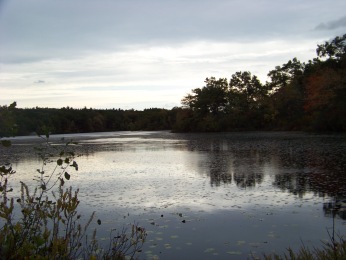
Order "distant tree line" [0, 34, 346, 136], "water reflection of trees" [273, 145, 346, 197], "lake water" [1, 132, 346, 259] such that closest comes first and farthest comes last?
"lake water" [1, 132, 346, 259] < "water reflection of trees" [273, 145, 346, 197] < "distant tree line" [0, 34, 346, 136]

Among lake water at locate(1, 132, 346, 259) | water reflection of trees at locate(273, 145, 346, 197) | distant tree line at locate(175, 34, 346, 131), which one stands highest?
distant tree line at locate(175, 34, 346, 131)

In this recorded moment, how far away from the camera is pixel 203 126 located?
7544 cm

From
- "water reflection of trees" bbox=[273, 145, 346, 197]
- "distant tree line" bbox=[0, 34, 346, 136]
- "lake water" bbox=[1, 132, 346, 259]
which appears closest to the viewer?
"lake water" bbox=[1, 132, 346, 259]

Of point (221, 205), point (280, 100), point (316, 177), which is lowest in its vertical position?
point (221, 205)

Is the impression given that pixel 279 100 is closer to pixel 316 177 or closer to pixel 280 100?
pixel 280 100

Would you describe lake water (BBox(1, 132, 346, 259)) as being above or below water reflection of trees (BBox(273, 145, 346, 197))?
below

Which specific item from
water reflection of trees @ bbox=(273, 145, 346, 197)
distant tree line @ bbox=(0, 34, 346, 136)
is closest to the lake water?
water reflection of trees @ bbox=(273, 145, 346, 197)

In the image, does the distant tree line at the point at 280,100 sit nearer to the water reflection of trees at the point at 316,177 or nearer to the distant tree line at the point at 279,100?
the distant tree line at the point at 279,100

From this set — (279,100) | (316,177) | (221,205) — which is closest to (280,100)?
(279,100)

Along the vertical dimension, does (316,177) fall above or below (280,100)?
below

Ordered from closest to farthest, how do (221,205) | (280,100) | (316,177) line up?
1. (221,205)
2. (316,177)
3. (280,100)

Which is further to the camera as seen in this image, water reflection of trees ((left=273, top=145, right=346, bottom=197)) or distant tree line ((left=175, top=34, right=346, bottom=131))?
distant tree line ((left=175, top=34, right=346, bottom=131))

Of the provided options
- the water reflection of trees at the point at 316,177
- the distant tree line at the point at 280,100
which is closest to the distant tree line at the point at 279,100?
the distant tree line at the point at 280,100

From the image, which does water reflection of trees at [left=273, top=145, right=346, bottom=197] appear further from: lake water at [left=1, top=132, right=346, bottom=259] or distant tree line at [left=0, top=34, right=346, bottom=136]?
distant tree line at [left=0, top=34, right=346, bottom=136]
